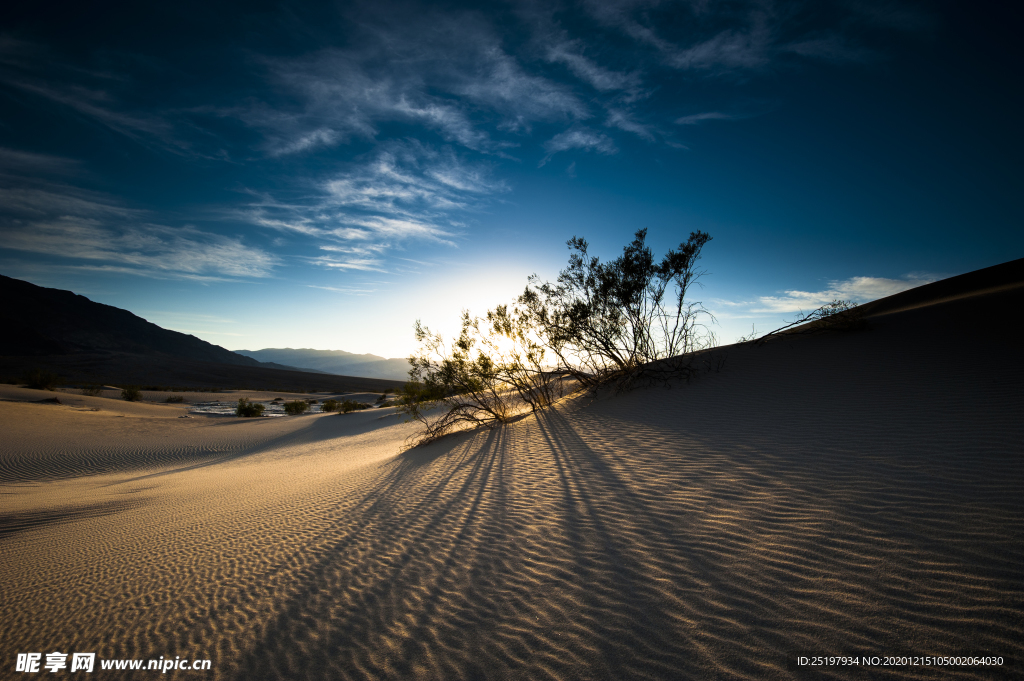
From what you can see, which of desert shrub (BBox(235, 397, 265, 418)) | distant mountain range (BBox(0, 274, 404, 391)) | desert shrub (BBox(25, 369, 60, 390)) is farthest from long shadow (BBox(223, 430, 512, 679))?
distant mountain range (BBox(0, 274, 404, 391))

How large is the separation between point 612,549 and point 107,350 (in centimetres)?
10957

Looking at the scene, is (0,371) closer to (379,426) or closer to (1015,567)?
(379,426)

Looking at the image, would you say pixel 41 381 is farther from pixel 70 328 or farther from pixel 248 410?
pixel 70 328

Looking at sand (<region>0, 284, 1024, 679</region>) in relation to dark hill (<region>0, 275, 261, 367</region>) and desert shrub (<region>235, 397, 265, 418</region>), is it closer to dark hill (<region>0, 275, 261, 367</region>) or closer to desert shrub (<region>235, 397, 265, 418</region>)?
desert shrub (<region>235, 397, 265, 418</region>)

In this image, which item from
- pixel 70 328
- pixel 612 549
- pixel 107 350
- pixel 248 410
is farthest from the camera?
pixel 70 328

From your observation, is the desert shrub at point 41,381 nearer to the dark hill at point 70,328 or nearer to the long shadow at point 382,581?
the long shadow at point 382,581

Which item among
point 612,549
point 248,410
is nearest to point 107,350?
point 248,410

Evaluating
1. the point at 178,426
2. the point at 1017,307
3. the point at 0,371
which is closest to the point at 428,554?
the point at 1017,307

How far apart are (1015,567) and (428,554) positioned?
4.62m

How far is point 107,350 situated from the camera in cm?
7788

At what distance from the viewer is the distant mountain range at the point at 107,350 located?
4912 cm

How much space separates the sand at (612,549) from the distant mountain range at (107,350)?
172 ft

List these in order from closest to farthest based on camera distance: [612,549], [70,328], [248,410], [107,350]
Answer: [612,549] → [248,410] → [107,350] → [70,328]

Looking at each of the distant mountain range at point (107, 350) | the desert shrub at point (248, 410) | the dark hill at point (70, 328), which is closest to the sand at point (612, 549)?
the desert shrub at point (248, 410)
